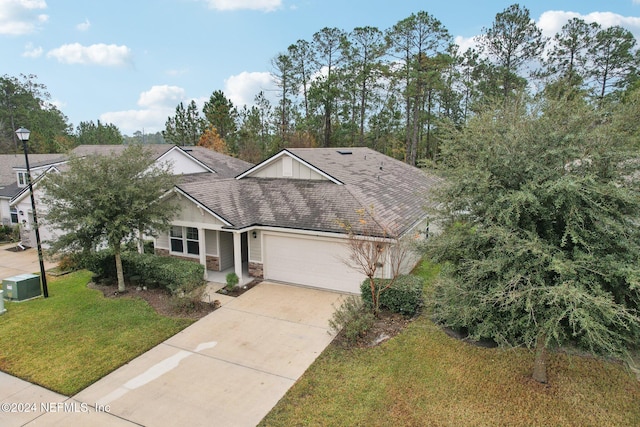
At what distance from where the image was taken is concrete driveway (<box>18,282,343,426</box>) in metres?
6.80

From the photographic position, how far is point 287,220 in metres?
Result: 13.6

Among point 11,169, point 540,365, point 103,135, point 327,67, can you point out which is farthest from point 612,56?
point 103,135

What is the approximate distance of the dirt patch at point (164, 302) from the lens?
11203mm

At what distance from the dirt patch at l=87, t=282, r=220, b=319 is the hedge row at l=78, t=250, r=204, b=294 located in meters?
0.33

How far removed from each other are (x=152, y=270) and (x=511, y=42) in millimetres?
32608

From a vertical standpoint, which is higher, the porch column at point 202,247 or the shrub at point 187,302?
the porch column at point 202,247

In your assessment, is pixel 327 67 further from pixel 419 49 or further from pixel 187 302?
pixel 187 302

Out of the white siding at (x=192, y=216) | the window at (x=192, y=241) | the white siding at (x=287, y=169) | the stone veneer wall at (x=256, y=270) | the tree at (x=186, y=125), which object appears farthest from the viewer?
the tree at (x=186, y=125)

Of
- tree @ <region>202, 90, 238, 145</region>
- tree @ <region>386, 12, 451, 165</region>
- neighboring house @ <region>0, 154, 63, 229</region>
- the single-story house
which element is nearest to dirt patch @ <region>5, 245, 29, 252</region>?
neighboring house @ <region>0, 154, 63, 229</region>

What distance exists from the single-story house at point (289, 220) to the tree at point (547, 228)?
13.6 ft

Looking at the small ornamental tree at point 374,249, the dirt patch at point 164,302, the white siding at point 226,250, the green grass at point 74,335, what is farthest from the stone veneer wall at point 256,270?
the green grass at point 74,335

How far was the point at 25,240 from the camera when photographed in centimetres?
2088

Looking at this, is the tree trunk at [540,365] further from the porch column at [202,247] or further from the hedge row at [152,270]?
the porch column at [202,247]

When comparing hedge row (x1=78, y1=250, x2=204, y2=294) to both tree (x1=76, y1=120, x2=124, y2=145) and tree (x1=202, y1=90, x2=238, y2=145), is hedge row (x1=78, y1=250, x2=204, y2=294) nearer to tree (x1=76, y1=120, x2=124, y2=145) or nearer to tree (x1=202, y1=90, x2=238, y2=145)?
tree (x1=202, y1=90, x2=238, y2=145)
